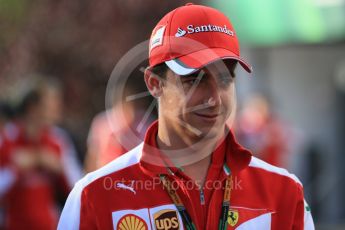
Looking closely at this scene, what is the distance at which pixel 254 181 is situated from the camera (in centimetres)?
406

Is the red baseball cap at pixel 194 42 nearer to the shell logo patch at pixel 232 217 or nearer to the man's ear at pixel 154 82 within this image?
the man's ear at pixel 154 82

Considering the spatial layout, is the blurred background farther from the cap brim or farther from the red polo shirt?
the cap brim

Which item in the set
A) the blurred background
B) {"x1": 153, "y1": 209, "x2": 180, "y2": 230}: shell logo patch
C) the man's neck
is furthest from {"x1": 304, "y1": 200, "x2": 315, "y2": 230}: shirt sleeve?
the blurred background

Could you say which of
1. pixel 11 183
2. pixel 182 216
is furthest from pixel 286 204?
pixel 11 183

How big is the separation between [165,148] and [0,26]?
12665 millimetres

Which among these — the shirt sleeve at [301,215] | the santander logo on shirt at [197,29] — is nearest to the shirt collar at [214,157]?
the shirt sleeve at [301,215]

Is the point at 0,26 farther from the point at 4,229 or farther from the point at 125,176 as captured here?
the point at 125,176

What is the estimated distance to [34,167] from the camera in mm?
8312

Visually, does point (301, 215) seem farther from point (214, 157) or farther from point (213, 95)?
point (213, 95)

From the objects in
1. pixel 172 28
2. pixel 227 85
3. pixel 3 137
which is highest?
pixel 172 28

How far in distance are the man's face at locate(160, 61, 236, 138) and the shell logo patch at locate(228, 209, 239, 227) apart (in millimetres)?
353

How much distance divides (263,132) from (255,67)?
255 cm

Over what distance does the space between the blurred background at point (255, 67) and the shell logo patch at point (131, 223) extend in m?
7.05

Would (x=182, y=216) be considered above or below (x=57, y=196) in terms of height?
above
